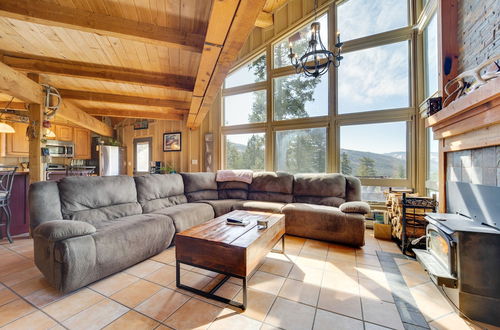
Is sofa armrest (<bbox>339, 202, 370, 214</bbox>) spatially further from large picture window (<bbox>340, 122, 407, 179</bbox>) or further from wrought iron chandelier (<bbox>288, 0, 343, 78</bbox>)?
wrought iron chandelier (<bbox>288, 0, 343, 78</bbox>)

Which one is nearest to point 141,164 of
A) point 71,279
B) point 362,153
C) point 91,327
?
point 71,279

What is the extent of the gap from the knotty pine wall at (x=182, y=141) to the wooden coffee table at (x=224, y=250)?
11.5 ft

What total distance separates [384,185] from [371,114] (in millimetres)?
1325

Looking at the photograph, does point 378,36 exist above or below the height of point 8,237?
above

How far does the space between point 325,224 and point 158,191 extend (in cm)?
266

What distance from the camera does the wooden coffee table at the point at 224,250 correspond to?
1560 mm

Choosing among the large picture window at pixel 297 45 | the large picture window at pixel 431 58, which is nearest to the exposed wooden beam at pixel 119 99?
the large picture window at pixel 297 45

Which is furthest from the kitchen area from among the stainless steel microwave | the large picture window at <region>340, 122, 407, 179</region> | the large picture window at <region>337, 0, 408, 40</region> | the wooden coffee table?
the large picture window at <region>337, 0, 408, 40</region>

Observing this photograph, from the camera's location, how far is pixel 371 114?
12.1ft

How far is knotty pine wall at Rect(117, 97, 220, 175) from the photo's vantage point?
5.36 meters

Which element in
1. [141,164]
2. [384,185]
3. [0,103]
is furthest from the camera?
[141,164]

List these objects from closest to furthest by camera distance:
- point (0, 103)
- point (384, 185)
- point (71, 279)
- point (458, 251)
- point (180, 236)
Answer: point (458, 251) → point (71, 279) → point (180, 236) → point (384, 185) → point (0, 103)

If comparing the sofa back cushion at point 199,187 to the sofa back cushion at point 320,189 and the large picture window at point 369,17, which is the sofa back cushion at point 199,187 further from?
the large picture window at point 369,17

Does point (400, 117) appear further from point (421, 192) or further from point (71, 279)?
point (71, 279)
